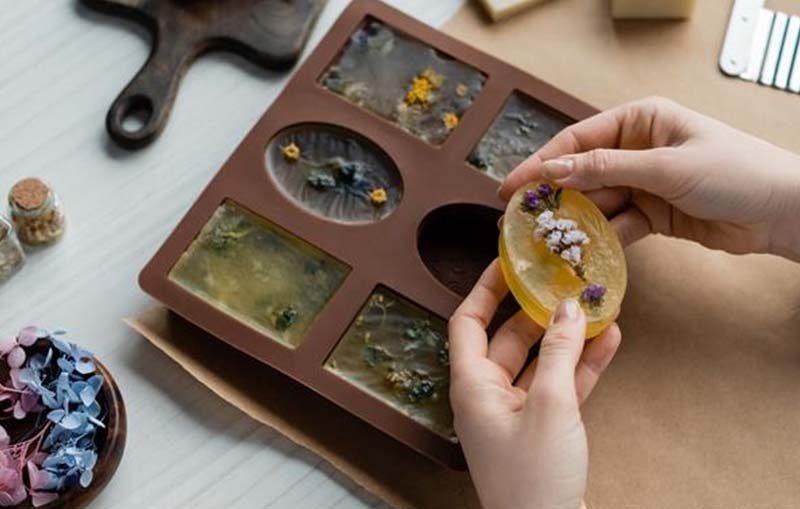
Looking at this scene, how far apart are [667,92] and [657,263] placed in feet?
0.63

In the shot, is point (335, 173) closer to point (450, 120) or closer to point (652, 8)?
point (450, 120)

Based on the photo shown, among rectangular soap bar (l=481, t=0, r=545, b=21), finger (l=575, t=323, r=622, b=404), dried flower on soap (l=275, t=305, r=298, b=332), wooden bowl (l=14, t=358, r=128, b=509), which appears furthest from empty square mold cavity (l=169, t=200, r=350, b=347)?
rectangular soap bar (l=481, t=0, r=545, b=21)

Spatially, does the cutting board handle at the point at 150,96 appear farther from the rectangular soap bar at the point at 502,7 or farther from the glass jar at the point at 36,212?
the rectangular soap bar at the point at 502,7

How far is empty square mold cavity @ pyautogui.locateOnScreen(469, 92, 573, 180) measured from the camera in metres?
1.04

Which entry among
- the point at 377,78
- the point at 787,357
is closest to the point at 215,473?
the point at 377,78

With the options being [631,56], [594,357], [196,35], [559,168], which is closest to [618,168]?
[559,168]

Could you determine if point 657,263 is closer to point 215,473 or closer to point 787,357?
point 787,357

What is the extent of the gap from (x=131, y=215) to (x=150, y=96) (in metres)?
0.12

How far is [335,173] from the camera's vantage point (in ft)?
3.40

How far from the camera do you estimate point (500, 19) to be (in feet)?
3.82

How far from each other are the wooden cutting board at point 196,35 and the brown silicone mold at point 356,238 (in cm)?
6

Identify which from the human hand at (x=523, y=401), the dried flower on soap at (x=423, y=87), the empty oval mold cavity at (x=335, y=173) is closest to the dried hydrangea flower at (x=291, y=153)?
the empty oval mold cavity at (x=335, y=173)

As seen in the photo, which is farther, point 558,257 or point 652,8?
point 652,8

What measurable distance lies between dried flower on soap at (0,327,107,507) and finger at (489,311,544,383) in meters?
0.31
